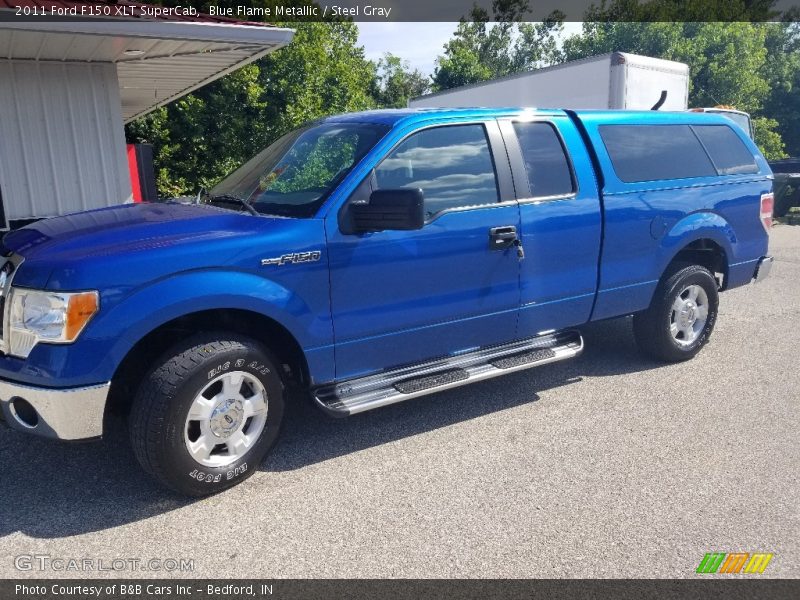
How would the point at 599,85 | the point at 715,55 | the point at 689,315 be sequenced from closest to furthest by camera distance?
1. the point at 689,315
2. the point at 599,85
3. the point at 715,55

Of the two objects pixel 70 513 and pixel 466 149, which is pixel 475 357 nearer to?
pixel 466 149

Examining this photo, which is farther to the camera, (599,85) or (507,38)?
(507,38)

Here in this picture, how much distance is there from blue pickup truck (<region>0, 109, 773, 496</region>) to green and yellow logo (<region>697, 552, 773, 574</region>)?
1640mm

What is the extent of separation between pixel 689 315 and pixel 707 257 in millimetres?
617

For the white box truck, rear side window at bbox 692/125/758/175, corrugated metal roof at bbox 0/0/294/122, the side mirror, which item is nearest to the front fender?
the side mirror

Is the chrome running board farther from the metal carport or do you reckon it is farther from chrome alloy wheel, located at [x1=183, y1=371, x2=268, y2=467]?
the metal carport

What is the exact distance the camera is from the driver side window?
3.94m

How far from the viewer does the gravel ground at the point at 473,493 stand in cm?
295

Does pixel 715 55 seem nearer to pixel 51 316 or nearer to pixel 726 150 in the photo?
pixel 726 150

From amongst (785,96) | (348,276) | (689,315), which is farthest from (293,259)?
(785,96)

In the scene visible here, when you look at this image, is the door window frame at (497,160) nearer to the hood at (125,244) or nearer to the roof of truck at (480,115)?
the roof of truck at (480,115)

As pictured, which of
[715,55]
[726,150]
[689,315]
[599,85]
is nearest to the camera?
[689,315]

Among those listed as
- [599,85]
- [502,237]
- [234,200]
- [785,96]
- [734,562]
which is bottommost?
[734,562]

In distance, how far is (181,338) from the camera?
11.4 feet
